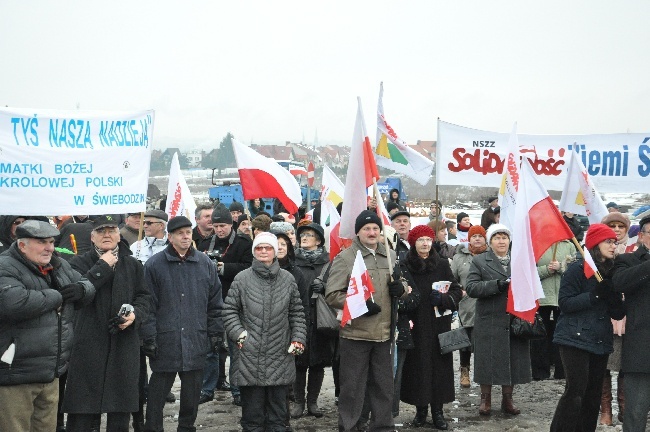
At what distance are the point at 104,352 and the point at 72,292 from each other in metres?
0.81

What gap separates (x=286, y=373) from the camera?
7031mm

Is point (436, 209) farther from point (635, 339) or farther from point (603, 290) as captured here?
point (635, 339)

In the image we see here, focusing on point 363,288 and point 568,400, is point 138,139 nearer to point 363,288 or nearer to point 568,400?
point 363,288

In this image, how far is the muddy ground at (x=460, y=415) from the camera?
7.81m

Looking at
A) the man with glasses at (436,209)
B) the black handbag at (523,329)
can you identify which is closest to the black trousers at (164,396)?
the black handbag at (523,329)

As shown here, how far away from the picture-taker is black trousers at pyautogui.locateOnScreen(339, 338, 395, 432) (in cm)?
718

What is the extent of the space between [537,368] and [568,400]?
3.25 meters

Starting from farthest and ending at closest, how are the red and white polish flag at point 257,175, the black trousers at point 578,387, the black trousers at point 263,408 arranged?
the red and white polish flag at point 257,175 → the black trousers at point 263,408 → the black trousers at point 578,387

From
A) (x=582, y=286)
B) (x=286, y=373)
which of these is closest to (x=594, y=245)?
(x=582, y=286)

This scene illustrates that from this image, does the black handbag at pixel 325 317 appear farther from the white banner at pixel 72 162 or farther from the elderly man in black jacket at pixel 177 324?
the white banner at pixel 72 162

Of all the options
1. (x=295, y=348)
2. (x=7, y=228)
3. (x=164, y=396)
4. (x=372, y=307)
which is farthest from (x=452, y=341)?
(x=7, y=228)

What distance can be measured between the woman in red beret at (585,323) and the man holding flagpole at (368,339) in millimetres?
1452

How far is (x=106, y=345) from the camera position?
20.9ft

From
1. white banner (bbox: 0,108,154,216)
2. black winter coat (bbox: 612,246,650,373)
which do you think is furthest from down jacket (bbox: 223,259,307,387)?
black winter coat (bbox: 612,246,650,373)
